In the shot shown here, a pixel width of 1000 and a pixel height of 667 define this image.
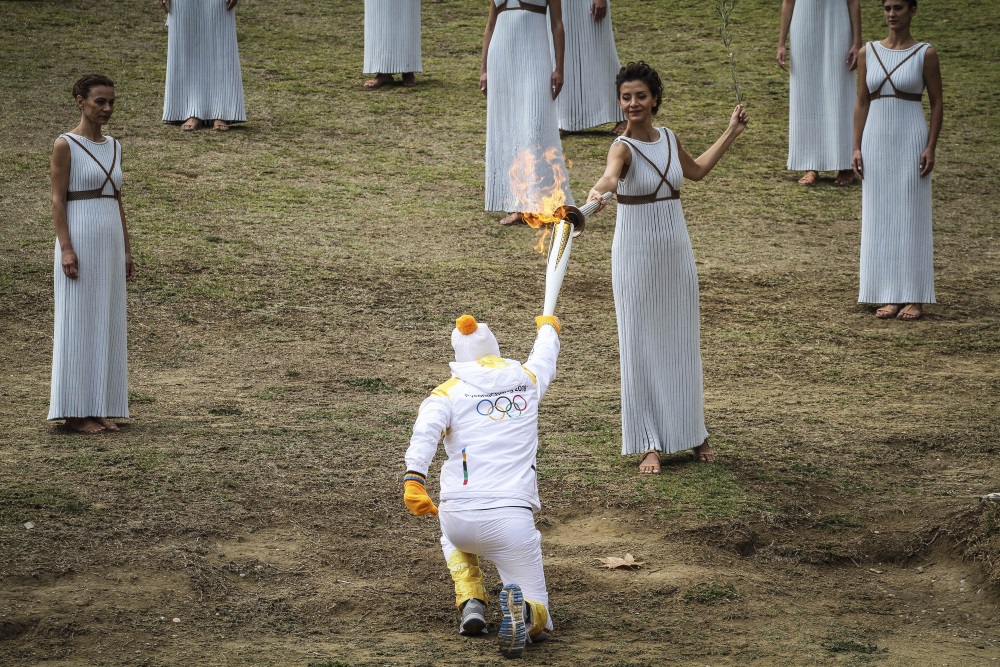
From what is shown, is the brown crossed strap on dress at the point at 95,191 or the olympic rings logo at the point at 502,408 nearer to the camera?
the olympic rings logo at the point at 502,408

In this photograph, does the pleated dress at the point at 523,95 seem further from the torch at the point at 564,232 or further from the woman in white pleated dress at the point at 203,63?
the torch at the point at 564,232

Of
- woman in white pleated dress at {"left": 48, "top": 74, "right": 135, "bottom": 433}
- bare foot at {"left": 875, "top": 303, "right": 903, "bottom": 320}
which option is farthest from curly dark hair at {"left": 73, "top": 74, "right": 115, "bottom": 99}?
bare foot at {"left": 875, "top": 303, "right": 903, "bottom": 320}

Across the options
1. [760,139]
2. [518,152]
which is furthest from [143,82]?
[760,139]

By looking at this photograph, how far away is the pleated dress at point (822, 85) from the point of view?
1227 centimetres

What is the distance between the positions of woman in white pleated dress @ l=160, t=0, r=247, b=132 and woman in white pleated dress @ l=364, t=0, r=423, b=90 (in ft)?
6.67

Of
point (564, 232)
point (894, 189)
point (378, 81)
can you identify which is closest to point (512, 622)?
point (564, 232)

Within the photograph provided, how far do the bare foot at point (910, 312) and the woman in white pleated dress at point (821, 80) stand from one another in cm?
314

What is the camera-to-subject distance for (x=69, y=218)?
738 centimetres

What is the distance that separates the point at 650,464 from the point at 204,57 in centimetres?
814

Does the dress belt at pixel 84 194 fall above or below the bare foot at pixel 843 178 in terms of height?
below

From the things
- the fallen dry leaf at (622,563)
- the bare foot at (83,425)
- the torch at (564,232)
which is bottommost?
the fallen dry leaf at (622,563)

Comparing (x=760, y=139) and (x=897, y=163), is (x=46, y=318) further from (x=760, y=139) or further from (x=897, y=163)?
(x=760, y=139)

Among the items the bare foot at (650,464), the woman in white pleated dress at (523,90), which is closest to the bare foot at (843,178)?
the woman in white pleated dress at (523,90)

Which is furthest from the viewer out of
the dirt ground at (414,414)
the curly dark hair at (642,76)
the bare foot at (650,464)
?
the bare foot at (650,464)
